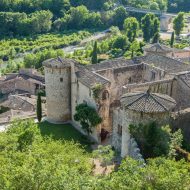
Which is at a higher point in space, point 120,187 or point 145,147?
point 120,187

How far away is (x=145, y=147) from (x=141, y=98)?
370cm

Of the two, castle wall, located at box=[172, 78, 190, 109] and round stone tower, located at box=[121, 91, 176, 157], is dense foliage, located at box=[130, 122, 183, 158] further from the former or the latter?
castle wall, located at box=[172, 78, 190, 109]

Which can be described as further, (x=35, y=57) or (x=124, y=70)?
(x=35, y=57)

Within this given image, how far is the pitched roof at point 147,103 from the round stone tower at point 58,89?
13611 millimetres

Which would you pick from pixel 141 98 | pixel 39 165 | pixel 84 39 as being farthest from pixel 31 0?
pixel 39 165

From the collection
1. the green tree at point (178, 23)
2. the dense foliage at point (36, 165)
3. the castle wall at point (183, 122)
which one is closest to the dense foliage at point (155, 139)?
the castle wall at point (183, 122)

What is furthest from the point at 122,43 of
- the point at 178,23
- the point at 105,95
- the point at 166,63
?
the point at 105,95

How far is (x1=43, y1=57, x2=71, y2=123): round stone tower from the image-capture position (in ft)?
140

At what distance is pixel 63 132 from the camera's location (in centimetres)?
4269

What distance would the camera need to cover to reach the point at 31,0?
134 meters

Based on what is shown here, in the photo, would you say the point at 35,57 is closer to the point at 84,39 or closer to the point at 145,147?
the point at 84,39

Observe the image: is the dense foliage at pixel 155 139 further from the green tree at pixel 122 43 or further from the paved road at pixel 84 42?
the paved road at pixel 84 42

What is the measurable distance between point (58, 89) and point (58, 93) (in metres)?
0.48


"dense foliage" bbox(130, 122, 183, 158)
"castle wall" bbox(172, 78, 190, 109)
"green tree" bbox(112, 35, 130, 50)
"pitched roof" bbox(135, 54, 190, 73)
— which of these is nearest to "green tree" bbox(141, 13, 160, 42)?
"green tree" bbox(112, 35, 130, 50)
